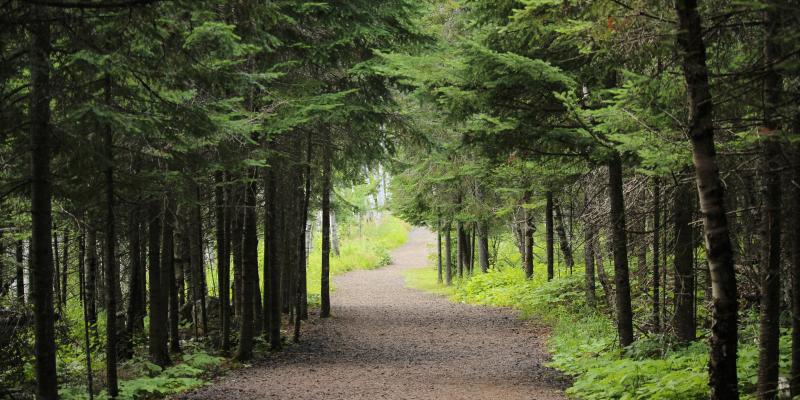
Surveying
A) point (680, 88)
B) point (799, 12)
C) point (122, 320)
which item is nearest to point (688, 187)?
point (680, 88)

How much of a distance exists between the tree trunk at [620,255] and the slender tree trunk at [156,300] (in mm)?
7866

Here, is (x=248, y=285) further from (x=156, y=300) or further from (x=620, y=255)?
(x=620, y=255)

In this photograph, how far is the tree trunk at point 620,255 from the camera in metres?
10.0

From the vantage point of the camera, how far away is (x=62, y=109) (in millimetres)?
7973

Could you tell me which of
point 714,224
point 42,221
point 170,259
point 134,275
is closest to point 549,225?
point 170,259

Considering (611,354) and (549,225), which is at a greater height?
(549,225)

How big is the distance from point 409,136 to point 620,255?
6708mm

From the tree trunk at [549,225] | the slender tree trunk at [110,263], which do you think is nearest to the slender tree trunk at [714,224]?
the slender tree trunk at [110,263]

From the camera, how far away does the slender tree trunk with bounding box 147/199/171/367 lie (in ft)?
37.5

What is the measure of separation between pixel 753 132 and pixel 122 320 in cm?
1363

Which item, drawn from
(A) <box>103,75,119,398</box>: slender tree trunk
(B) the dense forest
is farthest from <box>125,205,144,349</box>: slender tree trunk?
(A) <box>103,75,119,398</box>: slender tree trunk

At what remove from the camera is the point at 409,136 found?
1543 centimetres

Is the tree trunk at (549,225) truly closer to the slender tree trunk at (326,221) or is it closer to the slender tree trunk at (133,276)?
the slender tree trunk at (326,221)

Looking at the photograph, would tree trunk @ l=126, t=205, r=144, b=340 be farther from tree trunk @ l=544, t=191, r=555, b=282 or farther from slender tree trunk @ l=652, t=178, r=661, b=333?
tree trunk @ l=544, t=191, r=555, b=282
